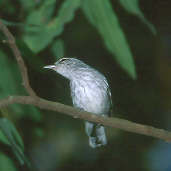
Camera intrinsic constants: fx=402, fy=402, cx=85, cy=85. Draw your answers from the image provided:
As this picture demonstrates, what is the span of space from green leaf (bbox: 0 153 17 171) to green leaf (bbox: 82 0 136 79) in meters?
0.74

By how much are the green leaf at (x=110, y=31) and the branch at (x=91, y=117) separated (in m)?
0.45

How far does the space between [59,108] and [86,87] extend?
1.61m

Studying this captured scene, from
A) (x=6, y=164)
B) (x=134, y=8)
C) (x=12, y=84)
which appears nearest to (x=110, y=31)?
(x=134, y=8)

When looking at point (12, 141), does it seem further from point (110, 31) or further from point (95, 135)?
point (95, 135)

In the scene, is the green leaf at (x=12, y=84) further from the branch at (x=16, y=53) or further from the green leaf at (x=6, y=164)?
the green leaf at (x=6, y=164)

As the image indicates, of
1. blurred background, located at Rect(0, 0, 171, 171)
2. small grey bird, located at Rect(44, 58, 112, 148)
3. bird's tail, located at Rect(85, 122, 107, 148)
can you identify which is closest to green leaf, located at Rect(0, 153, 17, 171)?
blurred background, located at Rect(0, 0, 171, 171)

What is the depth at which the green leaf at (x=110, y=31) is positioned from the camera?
1.94m

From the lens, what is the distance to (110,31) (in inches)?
79.0

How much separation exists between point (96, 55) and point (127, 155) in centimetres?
191

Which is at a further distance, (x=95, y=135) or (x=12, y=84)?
(x=95, y=135)

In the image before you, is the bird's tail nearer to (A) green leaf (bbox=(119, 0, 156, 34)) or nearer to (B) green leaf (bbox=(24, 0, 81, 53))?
(B) green leaf (bbox=(24, 0, 81, 53))

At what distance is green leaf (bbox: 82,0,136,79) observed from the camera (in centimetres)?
194

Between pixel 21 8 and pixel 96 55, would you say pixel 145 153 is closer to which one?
pixel 96 55

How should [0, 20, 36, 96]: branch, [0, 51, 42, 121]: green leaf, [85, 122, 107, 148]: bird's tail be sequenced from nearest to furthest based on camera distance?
1. [0, 20, 36, 96]: branch
2. [0, 51, 42, 121]: green leaf
3. [85, 122, 107, 148]: bird's tail
